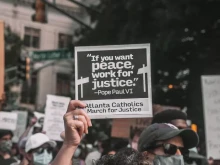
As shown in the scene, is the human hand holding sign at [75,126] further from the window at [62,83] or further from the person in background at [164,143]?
the window at [62,83]

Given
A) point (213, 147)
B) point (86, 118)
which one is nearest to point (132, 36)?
point (213, 147)

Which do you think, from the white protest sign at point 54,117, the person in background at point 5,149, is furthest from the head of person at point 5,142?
the white protest sign at point 54,117

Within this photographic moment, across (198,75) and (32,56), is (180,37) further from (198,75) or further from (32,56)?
(32,56)

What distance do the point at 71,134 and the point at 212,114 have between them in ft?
13.7

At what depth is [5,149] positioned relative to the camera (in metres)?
5.30

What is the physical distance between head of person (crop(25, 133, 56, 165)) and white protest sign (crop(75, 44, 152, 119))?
152 cm

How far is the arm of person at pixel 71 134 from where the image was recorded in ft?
7.09

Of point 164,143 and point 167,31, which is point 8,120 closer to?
point 167,31

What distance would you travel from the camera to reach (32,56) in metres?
15.7

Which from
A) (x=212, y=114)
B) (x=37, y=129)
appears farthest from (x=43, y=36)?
(x=212, y=114)

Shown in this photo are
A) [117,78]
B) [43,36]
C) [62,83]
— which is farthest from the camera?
[62,83]

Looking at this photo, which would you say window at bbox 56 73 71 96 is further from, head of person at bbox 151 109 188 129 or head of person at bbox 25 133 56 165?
head of person at bbox 151 109 188 129

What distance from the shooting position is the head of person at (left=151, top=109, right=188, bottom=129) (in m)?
3.64

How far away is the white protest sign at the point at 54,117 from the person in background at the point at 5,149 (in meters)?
1.18
